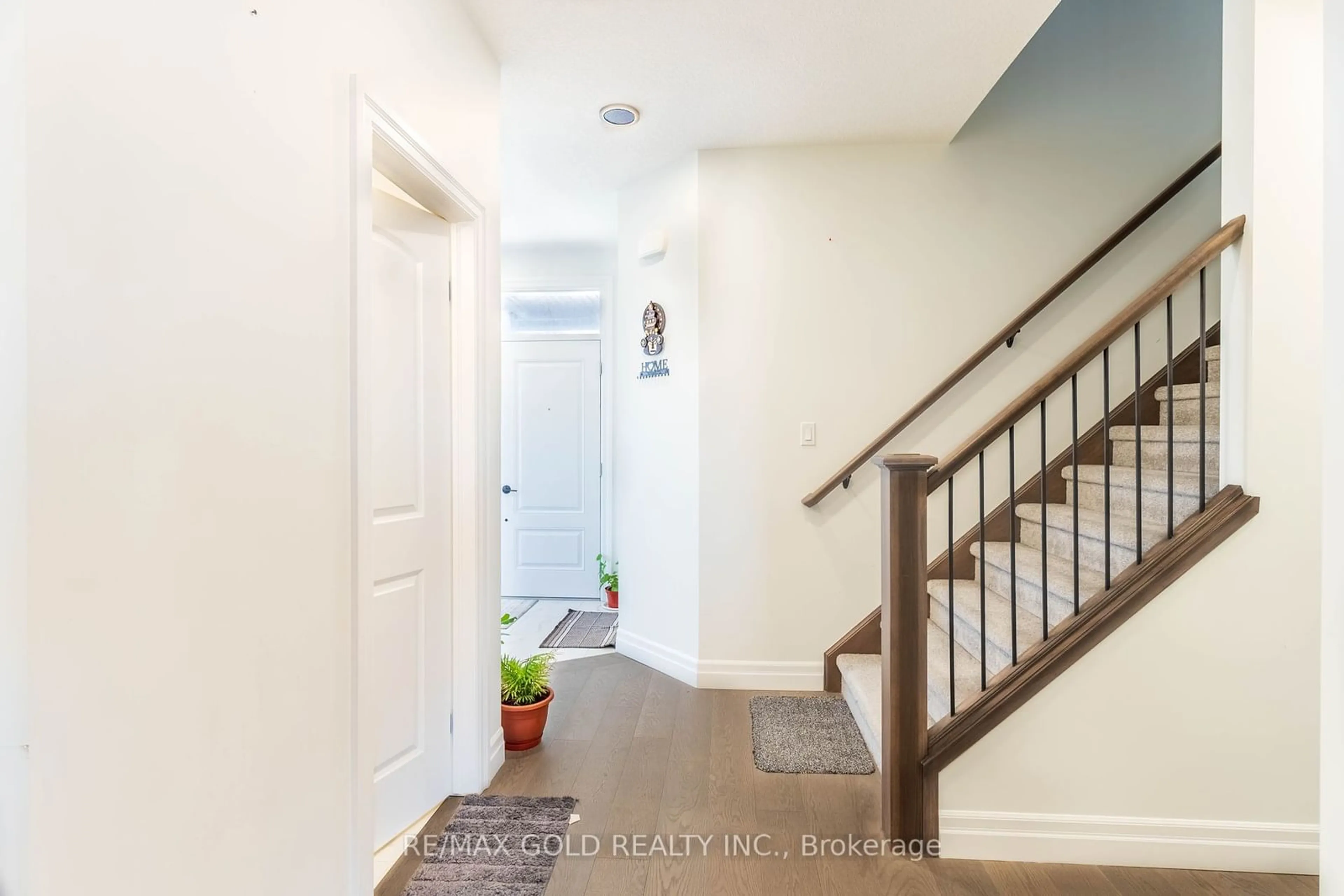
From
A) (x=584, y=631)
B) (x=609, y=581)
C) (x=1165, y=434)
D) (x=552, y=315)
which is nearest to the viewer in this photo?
(x=1165, y=434)

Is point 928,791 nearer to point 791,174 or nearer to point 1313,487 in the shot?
point 1313,487

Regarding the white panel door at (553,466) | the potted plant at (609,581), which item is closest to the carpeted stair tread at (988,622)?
the potted plant at (609,581)

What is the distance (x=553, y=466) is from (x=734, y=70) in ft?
10.2

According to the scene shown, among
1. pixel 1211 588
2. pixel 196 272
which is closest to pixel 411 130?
pixel 196 272

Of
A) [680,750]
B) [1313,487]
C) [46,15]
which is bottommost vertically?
[680,750]

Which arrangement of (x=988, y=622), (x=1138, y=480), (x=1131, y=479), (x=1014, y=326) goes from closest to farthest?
1. (x=1138, y=480)
2. (x=988, y=622)
3. (x=1131, y=479)
4. (x=1014, y=326)

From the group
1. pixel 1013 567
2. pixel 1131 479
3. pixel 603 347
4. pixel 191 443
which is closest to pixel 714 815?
pixel 1013 567

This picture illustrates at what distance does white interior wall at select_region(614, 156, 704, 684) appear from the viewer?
10.8 feet

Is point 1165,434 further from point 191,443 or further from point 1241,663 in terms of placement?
point 191,443

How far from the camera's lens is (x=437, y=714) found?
2.15m

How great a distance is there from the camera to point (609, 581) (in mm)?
4637

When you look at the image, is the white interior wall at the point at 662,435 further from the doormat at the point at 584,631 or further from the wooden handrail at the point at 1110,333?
the wooden handrail at the point at 1110,333

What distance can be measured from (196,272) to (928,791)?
6.84 feet

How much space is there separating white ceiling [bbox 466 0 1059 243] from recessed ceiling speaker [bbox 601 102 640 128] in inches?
1.3
